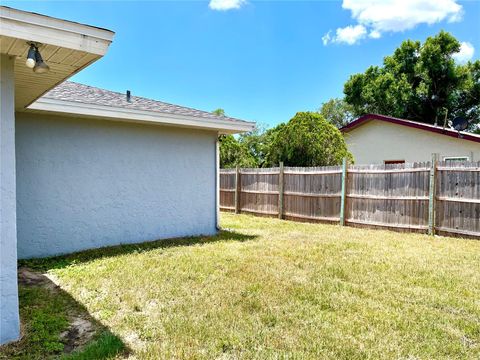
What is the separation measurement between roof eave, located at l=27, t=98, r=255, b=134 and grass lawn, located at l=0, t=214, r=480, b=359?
246cm

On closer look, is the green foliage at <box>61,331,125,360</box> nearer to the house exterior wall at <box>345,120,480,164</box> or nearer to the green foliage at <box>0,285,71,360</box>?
the green foliage at <box>0,285,71,360</box>

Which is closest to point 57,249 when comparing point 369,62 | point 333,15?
point 333,15

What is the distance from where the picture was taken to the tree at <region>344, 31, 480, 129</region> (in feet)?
75.8

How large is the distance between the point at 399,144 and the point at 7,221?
51.1 feet

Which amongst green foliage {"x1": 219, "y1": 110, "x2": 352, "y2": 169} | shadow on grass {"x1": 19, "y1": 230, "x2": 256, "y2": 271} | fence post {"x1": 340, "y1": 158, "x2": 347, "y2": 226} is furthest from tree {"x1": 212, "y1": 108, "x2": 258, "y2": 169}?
shadow on grass {"x1": 19, "y1": 230, "x2": 256, "y2": 271}

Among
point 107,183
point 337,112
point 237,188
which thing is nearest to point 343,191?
point 237,188

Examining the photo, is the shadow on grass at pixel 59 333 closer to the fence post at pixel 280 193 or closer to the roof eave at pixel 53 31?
the roof eave at pixel 53 31

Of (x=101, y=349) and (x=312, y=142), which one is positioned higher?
(x=312, y=142)

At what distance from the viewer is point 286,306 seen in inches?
154

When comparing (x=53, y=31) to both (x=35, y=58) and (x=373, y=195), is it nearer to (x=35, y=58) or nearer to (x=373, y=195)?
(x=35, y=58)

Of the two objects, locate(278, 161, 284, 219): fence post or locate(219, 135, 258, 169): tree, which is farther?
locate(219, 135, 258, 169): tree

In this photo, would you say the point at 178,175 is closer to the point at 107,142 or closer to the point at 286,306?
the point at 107,142

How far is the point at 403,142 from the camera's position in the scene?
15.7 metres

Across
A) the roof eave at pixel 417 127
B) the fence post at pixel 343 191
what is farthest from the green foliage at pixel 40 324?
the roof eave at pixel 417 127
